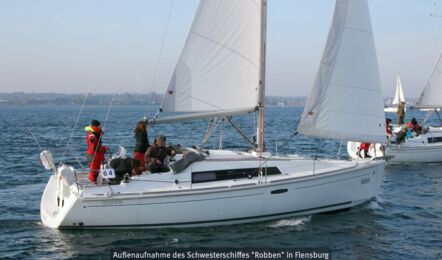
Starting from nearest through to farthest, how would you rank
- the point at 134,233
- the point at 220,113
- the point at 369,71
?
the point at 134,233 → the point at 220,113 → the point at 369,71

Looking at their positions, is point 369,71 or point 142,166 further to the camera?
point 369,71

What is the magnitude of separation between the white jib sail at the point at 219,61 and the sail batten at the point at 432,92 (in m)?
18.1

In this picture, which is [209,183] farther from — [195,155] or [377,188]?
[377,188]

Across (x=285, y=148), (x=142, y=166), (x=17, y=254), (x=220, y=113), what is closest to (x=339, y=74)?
(x=220, y=113)

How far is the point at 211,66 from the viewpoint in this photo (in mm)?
15273

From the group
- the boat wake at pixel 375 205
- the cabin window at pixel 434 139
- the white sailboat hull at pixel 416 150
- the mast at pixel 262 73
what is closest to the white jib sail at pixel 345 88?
the mast at pixel 262 73

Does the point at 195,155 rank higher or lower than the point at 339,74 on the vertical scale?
lower

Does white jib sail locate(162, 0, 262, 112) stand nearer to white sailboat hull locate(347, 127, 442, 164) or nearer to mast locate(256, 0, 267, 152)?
mast locate(256, 0, 267, 152)

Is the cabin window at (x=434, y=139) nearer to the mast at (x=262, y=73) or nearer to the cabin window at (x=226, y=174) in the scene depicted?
the mast at (x=262, y=73)

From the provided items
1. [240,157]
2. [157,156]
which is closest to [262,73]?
[240,157]

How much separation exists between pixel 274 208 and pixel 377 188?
13.0 feet

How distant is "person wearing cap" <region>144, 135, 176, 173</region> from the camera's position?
584 inches

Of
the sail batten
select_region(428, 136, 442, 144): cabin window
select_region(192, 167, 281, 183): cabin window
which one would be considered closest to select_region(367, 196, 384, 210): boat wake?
select_region(192, 167, 281, 183): cabin window

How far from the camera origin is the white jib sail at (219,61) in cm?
1505
